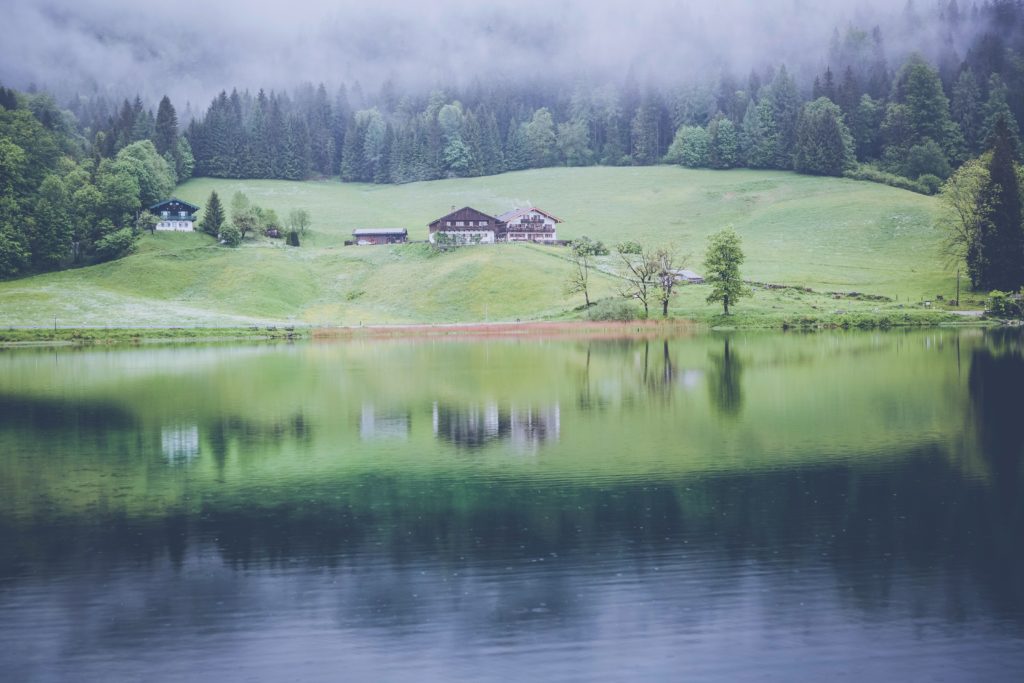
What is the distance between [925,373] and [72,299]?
327 feet

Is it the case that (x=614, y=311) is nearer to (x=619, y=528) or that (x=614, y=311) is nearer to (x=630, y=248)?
(x=630, y=248)

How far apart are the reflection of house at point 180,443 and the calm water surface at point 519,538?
0.23 m

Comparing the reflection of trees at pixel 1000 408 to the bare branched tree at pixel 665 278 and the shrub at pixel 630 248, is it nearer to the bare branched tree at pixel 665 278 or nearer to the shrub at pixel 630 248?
the bare branched tree at pixel 665 278

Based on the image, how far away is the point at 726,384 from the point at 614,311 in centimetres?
5349

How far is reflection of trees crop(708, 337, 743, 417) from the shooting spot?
139 feet

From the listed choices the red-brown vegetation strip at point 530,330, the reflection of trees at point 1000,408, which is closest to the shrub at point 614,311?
the red-brown vegetation strip at point 530,330

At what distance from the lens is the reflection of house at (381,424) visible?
121 feet

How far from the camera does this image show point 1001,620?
54.9 ft

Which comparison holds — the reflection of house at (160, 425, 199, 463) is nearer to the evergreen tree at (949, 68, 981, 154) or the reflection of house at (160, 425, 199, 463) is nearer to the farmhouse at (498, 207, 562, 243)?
the farmhouse at (498, 207, 562, 243)

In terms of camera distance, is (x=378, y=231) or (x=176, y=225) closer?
(x=176, y=225)

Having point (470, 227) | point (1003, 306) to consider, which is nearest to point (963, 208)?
point (1003, 306)

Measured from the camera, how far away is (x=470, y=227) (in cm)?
15325

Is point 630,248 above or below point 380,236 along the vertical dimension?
below

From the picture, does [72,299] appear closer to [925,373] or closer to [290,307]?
[290,307]
